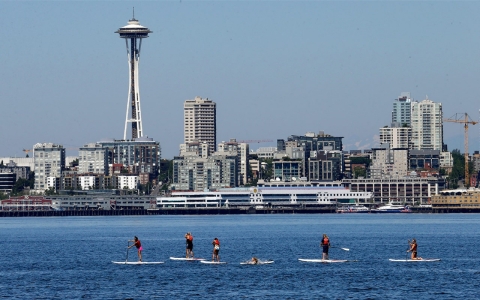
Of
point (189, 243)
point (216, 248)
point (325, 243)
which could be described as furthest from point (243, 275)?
point (189, 243)

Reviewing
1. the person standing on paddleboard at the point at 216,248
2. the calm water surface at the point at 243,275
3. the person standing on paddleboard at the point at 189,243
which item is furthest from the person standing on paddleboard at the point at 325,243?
the person standing on paddleboard at the point at 189,243

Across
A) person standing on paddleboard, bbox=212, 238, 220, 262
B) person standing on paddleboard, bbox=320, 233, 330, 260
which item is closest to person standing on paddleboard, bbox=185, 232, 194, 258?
person standing on paddleboard, bbox=212, 238, 220, 262

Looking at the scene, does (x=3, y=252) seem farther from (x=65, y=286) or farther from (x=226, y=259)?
(x=65, y=286)

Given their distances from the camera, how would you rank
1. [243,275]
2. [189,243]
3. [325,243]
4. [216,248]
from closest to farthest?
[243,275] → [325,243] → [216,248] → [189,243]

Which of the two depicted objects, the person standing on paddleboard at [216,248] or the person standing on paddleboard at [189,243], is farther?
the person standing on paddleboard at [189,243]

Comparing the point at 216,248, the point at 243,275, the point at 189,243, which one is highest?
the point at 189,243

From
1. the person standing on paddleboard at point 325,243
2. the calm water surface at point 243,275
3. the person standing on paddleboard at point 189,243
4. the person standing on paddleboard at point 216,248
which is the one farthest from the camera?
the person standing on paddleboard at point 189,243

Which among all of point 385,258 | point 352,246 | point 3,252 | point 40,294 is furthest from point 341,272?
point 3,252

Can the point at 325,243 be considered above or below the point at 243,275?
above

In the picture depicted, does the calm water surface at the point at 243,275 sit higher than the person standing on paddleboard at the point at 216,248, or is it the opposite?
the person standing on paddleboard at the point at 216,248

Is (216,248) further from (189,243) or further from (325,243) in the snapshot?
(325,243)

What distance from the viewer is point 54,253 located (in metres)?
92.6

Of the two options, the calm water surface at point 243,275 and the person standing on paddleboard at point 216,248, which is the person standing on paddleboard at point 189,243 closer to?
the calm water surface at point 243,275

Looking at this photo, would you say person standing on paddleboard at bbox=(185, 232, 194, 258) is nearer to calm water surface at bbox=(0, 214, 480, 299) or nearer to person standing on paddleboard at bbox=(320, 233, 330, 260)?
calm water surface at bbox=(0, 214, 480, 299)
